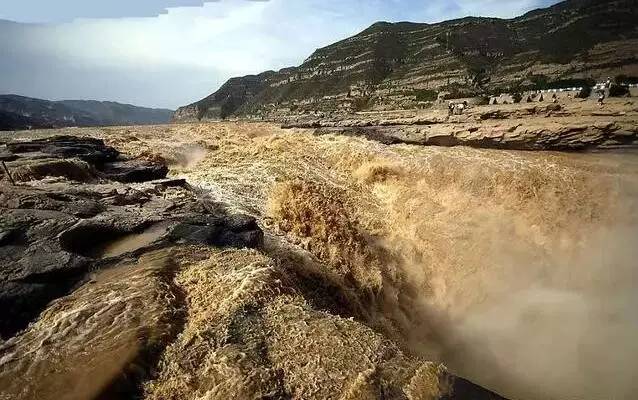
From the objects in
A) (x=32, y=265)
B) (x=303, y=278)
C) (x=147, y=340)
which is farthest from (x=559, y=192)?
(x=32, y=265)

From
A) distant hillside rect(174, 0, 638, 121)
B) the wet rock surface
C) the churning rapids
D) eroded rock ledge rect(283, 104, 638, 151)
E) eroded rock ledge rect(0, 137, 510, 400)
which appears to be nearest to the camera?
eroded rock ledge rect(0, 137, 510, 400)

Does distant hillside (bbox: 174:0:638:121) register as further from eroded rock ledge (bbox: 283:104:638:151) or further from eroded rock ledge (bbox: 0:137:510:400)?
eroded rock ledge (bbox: 0:137:510:400)

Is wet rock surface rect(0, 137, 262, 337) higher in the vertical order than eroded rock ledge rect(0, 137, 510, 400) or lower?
higher

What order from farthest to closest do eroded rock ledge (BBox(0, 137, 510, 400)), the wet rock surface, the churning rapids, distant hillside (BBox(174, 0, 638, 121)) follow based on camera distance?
distant hillside (BBox(174, 0, 638, 121)) → the wet rock surface → the churning rapids → eroded rock ledge (BBox(0, 137, 510, 400))

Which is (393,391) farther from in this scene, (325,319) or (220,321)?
(220,321)

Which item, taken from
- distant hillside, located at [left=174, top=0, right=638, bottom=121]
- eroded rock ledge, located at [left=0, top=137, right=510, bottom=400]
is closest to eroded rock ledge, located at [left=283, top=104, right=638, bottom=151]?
eroded rock ledge, located at [left=0, top=137, right=510, bottom=400]

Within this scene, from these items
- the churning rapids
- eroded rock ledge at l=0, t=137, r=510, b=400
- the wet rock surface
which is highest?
the wet rock surface

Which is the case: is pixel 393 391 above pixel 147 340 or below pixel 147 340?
below

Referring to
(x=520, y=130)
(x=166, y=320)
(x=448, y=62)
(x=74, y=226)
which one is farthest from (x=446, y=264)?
(x=448, y=62)
